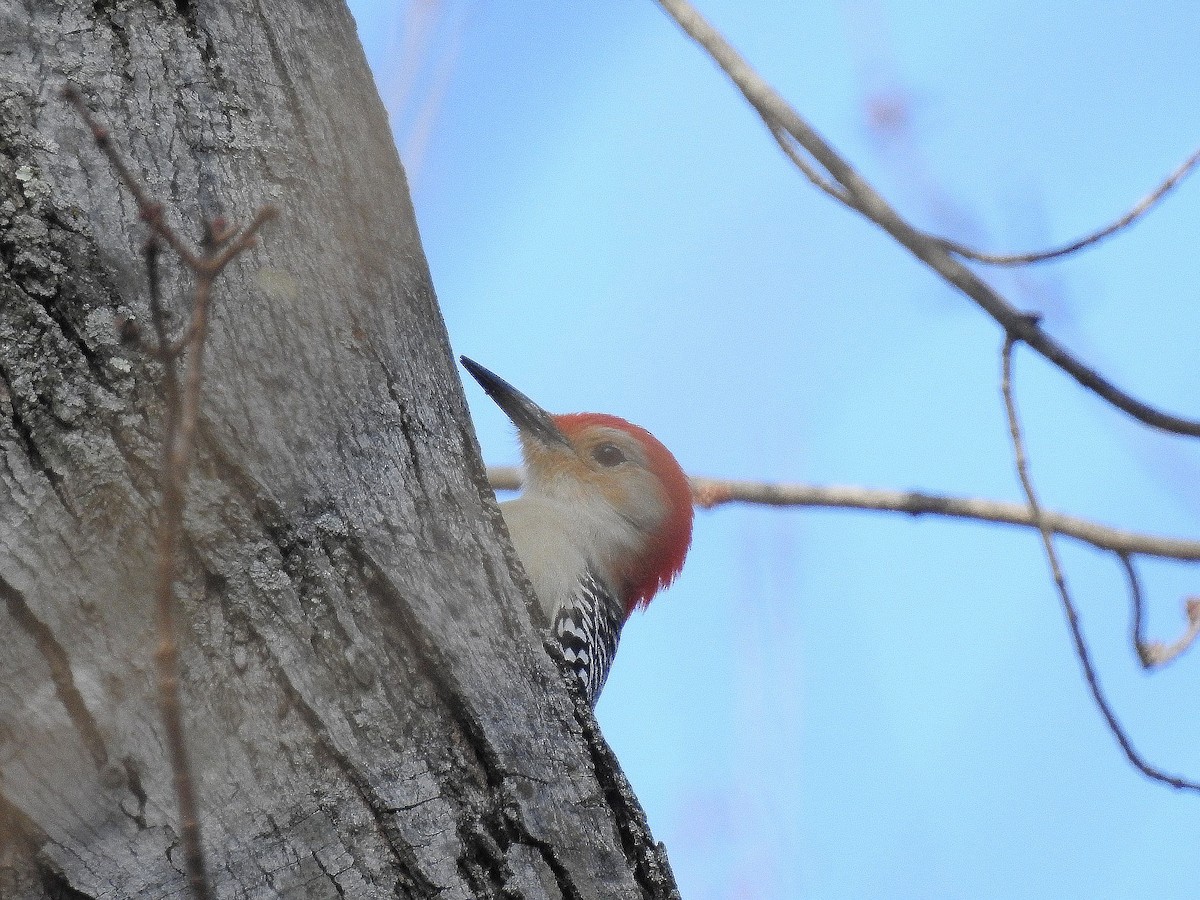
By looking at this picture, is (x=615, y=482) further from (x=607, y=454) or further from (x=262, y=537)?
(x=262, y=537)

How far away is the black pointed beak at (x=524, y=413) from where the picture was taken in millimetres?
5906

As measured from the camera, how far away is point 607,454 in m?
6.02

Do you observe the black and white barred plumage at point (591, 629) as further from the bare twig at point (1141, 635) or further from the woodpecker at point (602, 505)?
the bare twig at point (1141, 635)

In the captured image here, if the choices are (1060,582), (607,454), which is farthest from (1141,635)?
(607,454)

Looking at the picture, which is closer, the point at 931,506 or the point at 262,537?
the point at 262,537

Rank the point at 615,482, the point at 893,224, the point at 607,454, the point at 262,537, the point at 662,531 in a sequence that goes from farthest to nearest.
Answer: the point at 607,454 → the point at 615,482 → the point at 662,531 → the point at 893,224 → the point at 262,537

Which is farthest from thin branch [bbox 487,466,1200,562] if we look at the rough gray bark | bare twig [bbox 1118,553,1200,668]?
the rough gray bark

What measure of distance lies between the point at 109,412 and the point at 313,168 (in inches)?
29.2

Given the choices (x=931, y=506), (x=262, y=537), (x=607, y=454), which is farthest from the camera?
(x=607, y=454)

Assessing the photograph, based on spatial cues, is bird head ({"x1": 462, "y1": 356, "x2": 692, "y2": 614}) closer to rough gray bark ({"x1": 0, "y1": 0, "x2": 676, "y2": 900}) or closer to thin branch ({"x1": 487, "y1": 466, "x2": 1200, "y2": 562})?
thin branch ({"x1": 487, "y1": 466, "x2": 1200, "y2": 562})

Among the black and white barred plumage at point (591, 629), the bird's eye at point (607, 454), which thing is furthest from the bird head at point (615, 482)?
the black and white barred plumage at point (591, 629)

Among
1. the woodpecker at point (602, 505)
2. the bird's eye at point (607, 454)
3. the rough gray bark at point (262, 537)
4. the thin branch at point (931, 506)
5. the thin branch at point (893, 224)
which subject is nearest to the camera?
the rough gray bark at point (262, 537)

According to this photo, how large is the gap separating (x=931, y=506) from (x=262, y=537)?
3.05 meters

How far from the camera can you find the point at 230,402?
7.95 ft
